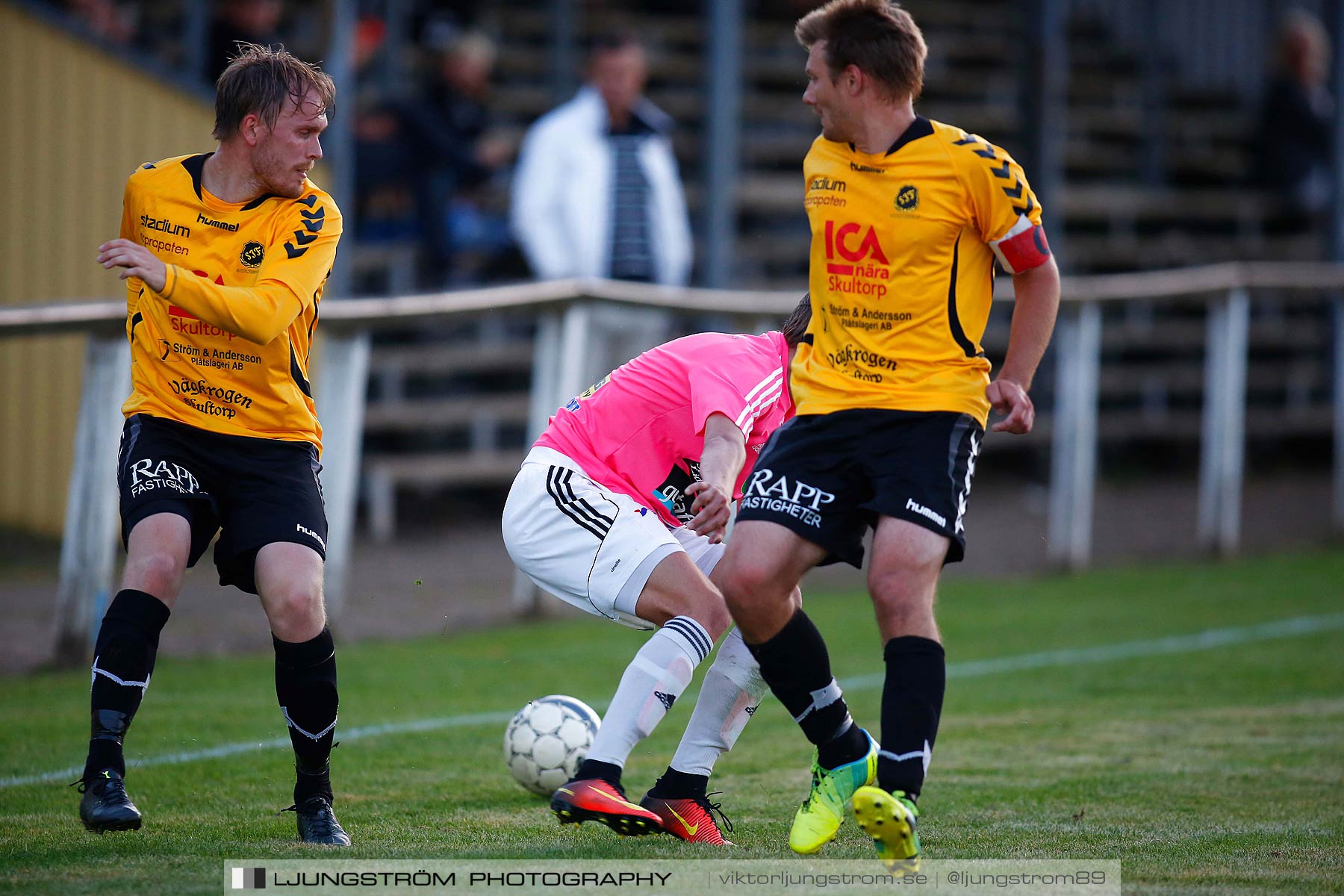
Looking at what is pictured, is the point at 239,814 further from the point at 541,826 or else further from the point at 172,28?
the point at 172,28

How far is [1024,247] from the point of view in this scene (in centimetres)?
418

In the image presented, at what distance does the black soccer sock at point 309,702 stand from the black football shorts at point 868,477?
119 centimetres

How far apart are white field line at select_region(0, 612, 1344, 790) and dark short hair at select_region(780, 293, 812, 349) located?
2280 mm

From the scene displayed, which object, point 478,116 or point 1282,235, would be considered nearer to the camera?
point 478,116

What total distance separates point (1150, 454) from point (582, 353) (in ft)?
26.4

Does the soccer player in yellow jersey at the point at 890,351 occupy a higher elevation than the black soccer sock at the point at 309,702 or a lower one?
higher

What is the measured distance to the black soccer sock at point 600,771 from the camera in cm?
428

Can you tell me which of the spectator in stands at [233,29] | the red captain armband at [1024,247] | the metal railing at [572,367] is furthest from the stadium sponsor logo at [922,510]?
the spectator in stands at [233,29]

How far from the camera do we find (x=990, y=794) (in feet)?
16.8

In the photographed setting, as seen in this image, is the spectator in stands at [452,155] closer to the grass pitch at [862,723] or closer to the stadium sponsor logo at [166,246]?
the grass pitch at [862,723]

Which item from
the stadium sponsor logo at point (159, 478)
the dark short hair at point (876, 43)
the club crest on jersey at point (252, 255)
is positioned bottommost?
the stadium sponsor logo at point (159, 478)

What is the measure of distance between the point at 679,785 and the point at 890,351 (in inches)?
51.6

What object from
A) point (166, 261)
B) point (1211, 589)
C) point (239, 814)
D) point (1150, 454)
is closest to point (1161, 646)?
point (1211, 589)

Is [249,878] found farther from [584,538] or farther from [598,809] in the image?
[584,538]
